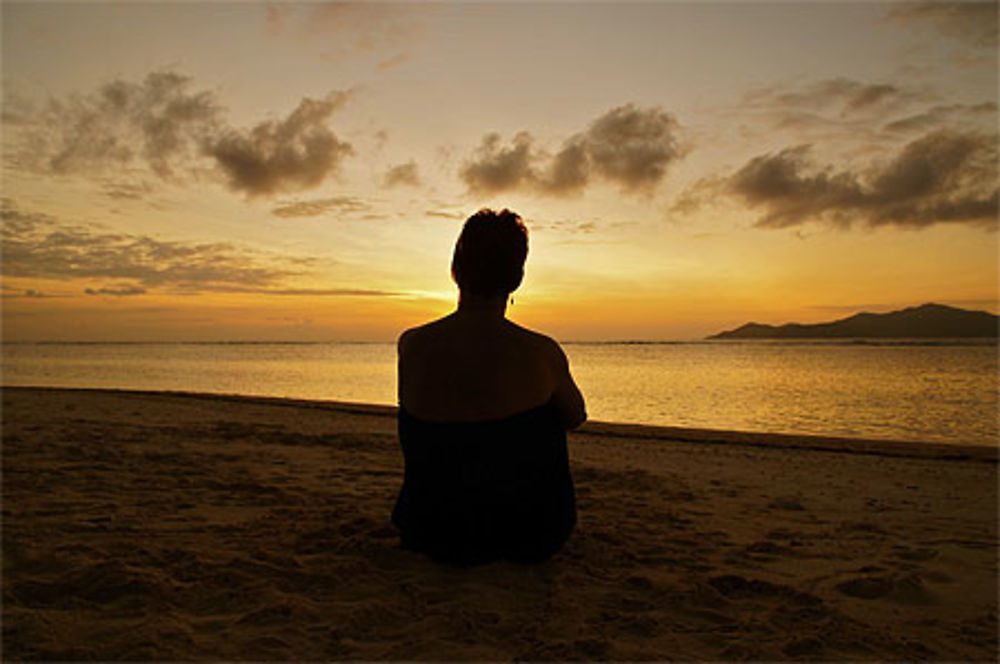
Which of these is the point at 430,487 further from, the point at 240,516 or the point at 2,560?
the point at 2,560

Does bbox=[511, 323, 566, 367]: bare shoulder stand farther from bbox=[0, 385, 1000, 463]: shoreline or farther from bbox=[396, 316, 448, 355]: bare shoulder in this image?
bbox=[0, 385, 1000, 463]: shoreline

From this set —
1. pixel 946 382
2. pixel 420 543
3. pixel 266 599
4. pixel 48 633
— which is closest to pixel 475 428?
pixel 420 543

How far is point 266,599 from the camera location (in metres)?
3.06

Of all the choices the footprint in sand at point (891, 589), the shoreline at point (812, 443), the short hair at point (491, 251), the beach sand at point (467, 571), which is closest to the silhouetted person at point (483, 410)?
the short hair at point (491, 251)

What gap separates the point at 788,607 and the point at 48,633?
11.0ft

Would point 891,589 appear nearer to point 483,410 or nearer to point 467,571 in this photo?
point 467,571

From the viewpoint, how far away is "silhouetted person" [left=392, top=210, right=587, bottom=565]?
325 centimetres

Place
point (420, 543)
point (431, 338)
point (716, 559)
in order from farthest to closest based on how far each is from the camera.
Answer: point (716, 559) → point (420, 543) → point (431, 338)

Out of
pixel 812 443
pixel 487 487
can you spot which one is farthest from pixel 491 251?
pixel 812 443

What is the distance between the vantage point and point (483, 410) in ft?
10.7

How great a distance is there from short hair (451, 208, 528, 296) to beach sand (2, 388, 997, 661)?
156 centimetres

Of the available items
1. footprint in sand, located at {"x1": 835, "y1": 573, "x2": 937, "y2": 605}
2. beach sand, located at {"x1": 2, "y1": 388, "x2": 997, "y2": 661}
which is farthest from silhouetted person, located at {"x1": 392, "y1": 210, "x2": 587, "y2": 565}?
footprint in sand, located at {"x1": 835, "y1": 573, "x2": 937, "y2": 605}

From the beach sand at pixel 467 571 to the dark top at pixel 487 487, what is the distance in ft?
0.48

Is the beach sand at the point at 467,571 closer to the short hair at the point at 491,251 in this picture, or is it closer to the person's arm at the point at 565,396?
the person's arm at the point at 565,396
